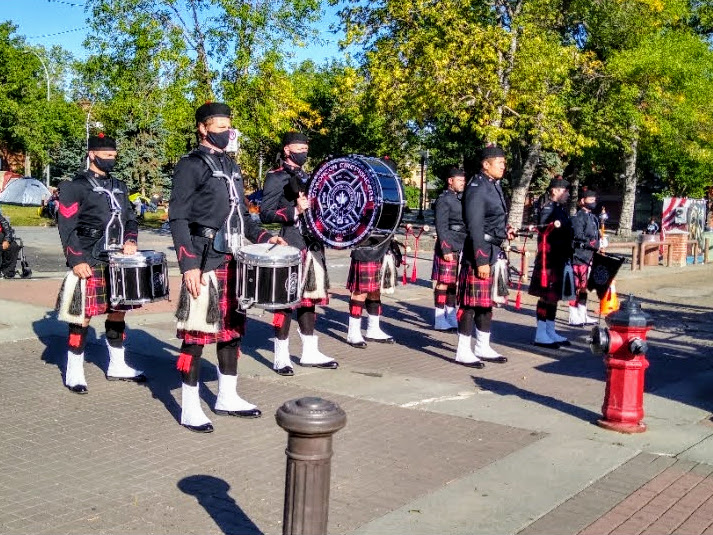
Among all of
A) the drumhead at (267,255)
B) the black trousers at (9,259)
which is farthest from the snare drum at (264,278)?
the black trousers at (9,259)

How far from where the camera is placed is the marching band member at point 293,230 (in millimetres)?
7508

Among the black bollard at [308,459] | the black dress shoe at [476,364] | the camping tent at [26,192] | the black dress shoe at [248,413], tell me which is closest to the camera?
the black bollard at [308,459]

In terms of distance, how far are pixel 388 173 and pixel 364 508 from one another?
3.51m

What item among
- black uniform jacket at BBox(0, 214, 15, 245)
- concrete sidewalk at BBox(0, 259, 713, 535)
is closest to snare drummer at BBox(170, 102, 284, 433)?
concrete sidewalk at BBox(0, 259, 713, 535)

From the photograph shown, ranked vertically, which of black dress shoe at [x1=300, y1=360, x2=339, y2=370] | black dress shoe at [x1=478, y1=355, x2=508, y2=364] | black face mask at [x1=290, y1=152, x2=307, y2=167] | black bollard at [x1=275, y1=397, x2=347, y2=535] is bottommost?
black dress shoe at [x1=300, y1=360, x2=339, y2=370]

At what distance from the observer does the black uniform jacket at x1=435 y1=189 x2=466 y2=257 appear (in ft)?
32.9

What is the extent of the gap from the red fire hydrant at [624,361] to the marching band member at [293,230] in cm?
265

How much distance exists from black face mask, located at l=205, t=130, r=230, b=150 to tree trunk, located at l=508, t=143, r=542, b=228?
72.2 ft

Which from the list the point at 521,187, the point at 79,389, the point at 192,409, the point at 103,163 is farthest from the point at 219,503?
the point at 521,187

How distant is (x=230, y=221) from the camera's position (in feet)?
19.7

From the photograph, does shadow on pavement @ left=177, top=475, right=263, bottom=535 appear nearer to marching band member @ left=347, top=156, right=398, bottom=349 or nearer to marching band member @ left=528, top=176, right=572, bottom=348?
marching band member @ left=347, top=156, right=398, bottom=349

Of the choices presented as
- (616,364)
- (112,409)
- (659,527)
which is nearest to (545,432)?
(616,364)

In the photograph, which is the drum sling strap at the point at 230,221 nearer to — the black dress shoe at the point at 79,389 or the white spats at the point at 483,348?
the black dress shoe at the point at 79,389

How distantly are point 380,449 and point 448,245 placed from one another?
4.77 meters
